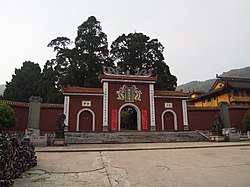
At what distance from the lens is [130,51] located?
27359 millimetres

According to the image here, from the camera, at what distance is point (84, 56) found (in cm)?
2398

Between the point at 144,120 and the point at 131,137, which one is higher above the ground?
the point at 144,120

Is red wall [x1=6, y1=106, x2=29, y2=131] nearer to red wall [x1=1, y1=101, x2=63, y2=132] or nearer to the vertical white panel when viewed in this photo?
red wall [x1=1, y1=101, x2=63, y2=132]

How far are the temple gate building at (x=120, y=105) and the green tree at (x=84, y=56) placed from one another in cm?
627

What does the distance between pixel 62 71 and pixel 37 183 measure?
23.8 meters

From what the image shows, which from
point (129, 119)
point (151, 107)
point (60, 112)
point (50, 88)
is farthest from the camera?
point (50, 88)

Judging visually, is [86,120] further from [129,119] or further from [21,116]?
[129,119]

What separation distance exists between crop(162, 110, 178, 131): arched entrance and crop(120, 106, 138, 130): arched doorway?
128 inches

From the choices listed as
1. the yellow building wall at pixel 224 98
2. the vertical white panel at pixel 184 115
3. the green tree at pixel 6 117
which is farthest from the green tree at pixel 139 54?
the green tree at pixel 6 117

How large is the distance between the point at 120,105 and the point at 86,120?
9.90 feet

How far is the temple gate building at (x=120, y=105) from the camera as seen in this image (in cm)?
1623

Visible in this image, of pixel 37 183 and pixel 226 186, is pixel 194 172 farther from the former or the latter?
pixel 37 183

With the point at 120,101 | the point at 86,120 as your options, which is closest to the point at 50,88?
the point at 86,120

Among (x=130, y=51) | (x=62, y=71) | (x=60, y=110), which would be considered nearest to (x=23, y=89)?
(x=62, y=71)
